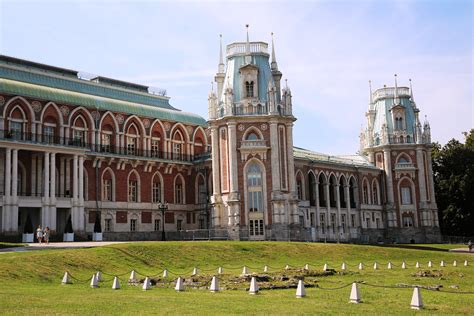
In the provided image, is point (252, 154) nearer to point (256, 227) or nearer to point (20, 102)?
point (256, 227)

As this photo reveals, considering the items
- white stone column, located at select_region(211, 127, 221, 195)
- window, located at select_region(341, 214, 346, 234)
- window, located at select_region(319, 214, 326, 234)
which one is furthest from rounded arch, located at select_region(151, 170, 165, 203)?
window, located at select_region(341, 214, 346, 234)

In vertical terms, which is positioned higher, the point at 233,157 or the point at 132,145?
the point at 132,145

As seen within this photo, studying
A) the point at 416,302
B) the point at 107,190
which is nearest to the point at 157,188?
the point at 107,190

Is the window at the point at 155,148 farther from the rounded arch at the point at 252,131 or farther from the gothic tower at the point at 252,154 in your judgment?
the rounded arch at the point at 252,131

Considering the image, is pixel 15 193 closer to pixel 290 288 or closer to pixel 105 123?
pixel 105 123

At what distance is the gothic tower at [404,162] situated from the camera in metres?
79.1

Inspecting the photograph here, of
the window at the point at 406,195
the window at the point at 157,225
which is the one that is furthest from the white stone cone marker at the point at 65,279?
the window at the point at 406,195

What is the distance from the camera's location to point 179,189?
6812 cm

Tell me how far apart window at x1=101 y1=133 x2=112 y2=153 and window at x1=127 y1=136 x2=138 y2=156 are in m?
2.57

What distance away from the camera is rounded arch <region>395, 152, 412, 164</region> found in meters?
81.2

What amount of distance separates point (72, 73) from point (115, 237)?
19351 mm

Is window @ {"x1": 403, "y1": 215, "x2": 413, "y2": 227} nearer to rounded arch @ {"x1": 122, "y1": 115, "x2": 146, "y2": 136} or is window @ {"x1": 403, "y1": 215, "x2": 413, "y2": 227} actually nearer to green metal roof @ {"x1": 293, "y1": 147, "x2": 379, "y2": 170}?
green metal roof @ {"x1": 293, "y1": 147, "x2": 379, "y2": 170}

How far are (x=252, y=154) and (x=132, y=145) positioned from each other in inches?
579

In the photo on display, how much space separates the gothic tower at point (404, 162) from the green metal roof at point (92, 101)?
1066 inches
